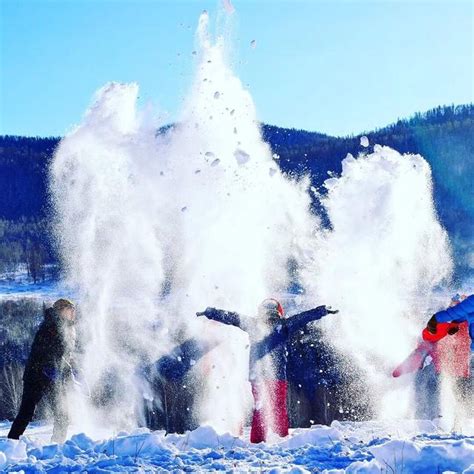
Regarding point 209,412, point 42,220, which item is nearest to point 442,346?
point 209,412

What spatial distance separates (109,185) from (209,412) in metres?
14.3

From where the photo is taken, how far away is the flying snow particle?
1512 centimetres

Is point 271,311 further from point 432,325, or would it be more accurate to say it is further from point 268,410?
point 432,325

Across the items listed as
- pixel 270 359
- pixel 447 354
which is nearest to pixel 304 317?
Result: pixel 270 359

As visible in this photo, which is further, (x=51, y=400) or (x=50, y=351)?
(x=50, y=351)

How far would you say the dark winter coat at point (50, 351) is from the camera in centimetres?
830

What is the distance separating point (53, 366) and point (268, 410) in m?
2.62

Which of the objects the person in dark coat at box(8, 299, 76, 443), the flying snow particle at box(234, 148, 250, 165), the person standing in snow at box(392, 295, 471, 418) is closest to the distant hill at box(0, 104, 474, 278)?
the flying snow particle at box(234, 148, 250, 165)

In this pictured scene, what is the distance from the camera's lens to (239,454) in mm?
5656

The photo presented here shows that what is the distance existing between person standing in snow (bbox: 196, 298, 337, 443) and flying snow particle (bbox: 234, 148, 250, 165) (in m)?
6.93

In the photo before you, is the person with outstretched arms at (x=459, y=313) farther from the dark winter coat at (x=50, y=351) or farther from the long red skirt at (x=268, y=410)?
the dark winter coat at (x=50, y=351)

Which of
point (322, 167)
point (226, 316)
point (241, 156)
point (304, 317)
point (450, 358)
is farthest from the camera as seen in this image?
point (322, 167)

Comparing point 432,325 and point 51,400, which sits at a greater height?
point 432,325

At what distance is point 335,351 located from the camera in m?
45.7
